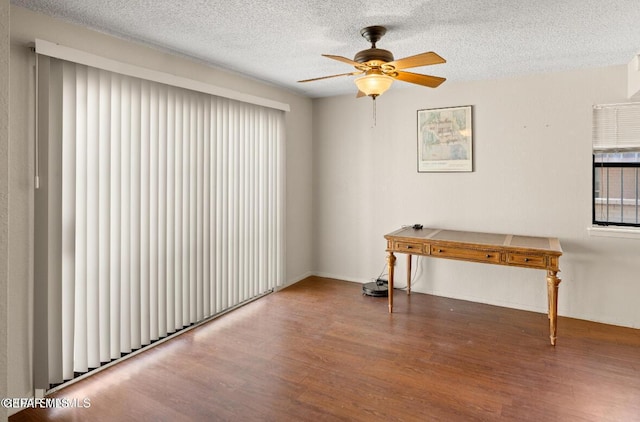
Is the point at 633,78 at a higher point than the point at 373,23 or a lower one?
lower

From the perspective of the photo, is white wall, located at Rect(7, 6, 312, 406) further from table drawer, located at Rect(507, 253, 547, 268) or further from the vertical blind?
table drawer, located at Rect(507, 253, 547, 268)

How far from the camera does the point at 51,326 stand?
7.59 ft

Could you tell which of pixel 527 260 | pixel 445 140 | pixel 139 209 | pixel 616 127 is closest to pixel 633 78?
pixel 616 127

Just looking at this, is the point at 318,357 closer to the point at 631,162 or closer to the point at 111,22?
the point at 111,22

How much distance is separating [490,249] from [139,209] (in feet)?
9.55

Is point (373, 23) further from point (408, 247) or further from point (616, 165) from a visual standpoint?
point (616, 165)

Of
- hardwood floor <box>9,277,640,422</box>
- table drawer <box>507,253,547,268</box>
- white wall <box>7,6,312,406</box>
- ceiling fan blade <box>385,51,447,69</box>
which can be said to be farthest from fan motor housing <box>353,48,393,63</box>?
hardwood floor <box>9,277,640,422</box>

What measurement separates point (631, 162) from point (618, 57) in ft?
3.10

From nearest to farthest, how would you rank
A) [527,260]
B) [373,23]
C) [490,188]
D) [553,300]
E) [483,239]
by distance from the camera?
1. [373,23]
2. [553,300]
3. [527,260]
4. [483,239]
5. [490,188]

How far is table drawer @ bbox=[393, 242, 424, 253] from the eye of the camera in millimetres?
3546

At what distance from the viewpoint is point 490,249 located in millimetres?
3244

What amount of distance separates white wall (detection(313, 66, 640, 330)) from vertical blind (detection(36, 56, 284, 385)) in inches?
48.4

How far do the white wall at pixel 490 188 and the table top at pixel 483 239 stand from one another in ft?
0.80

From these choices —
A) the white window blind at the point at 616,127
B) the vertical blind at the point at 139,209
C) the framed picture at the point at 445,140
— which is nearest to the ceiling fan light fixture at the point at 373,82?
the vertical blind at the point at 139,209
